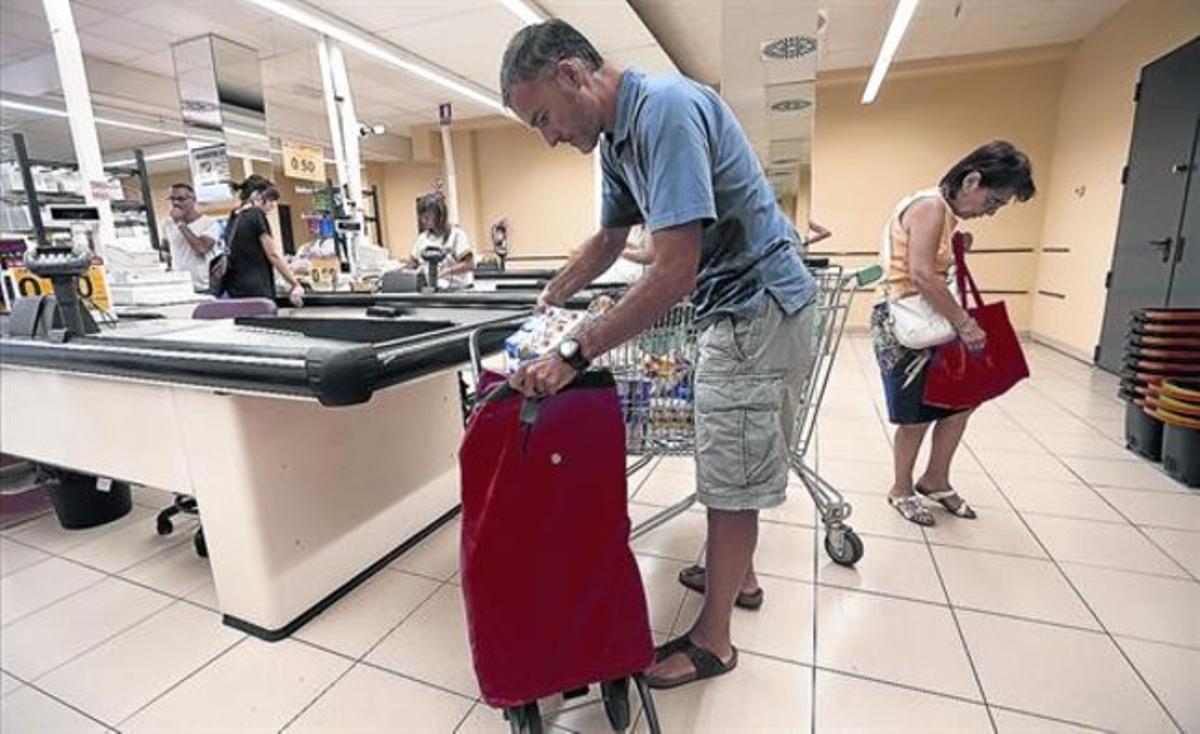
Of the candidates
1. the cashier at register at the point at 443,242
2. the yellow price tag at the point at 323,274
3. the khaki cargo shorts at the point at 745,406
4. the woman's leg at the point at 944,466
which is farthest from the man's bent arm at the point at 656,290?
the yellow price tag at the point at 323,274

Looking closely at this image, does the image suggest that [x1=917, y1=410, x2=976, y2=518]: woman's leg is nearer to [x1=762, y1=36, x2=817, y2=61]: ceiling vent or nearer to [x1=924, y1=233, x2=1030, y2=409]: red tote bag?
[x1=924, y1=233, x2=1030, y2=409]: red tote bag

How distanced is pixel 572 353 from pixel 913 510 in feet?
6.59

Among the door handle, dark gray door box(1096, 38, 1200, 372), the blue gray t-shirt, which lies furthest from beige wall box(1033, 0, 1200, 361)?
the blue gray t-shirt

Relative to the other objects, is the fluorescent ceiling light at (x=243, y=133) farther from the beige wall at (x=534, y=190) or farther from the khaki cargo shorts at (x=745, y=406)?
the khaki cargo shorts at (x=745, y=406)

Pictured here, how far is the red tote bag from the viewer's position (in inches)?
86.4

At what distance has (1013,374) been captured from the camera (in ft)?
7.30

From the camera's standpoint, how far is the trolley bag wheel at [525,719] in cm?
128

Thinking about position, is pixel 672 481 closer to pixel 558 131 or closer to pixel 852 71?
pixel 558 131

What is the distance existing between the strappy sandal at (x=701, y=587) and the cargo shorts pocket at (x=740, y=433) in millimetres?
608

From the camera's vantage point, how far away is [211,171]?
15.4 feet

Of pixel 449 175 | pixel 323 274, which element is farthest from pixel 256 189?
pixel 449 175

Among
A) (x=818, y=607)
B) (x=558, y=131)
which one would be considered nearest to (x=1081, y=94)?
(x=818, y=607)

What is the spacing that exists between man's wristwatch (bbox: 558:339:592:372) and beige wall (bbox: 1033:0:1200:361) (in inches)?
226

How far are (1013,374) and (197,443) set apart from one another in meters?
2.88
